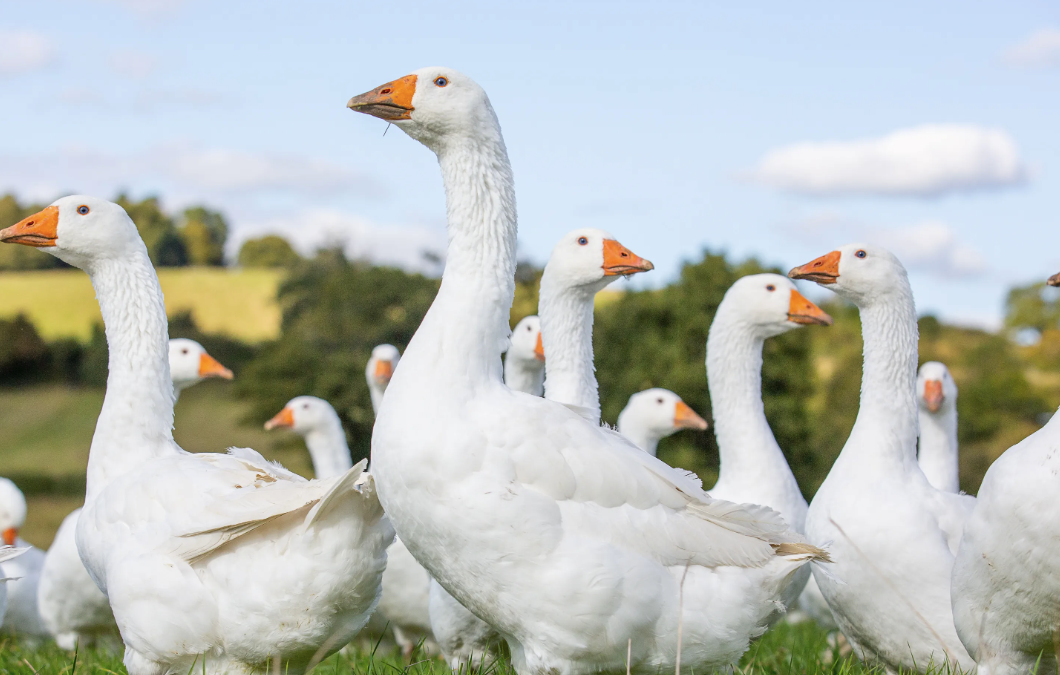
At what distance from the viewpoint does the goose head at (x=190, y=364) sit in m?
8.51

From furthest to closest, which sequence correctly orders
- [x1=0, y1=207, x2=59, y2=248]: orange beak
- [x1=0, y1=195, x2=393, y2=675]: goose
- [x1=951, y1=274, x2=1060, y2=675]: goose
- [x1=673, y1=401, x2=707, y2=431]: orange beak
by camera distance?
[x1=673, y1=401, x2=707, y2=431]: orange beak < [x1=0, y1=207, x2=59, y2=248]: orange beak < [x1=0, y1=195, x2=393, y2=675]: goose < [x1=951, y1=274, x2=1060, y2=675]: goose

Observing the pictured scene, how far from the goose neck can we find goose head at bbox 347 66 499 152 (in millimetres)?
3515

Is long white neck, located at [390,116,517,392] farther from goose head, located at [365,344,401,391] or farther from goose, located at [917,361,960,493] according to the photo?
goose head, located at [365,344,401,391]

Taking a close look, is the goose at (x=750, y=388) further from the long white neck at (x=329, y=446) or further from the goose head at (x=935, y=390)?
the long white neck at (x=329, y=446)

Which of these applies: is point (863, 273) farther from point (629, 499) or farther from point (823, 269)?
point (629, 499)

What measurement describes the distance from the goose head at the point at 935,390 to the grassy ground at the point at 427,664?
2489 millimetres

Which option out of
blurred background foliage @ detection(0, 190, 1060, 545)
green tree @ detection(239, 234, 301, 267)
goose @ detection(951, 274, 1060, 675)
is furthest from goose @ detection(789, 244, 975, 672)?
green tree @ detection(239, 234, 301, 267)

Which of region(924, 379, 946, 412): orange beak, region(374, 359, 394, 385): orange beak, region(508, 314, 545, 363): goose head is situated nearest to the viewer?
region(508, 314, 545, 363): goose head

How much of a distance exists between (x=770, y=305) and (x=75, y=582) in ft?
20.3

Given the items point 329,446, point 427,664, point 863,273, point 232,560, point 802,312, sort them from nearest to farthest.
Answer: point 232,560 → point 427,664 → point 863,273 → point 802,312 → point 329,446

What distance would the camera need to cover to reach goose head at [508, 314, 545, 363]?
8203mm

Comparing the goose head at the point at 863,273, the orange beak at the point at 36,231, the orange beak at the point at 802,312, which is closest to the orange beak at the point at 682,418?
the orange beak at the point at 802,312

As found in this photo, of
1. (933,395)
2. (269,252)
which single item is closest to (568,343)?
(933,395)

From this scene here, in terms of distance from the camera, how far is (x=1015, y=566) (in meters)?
4.19
